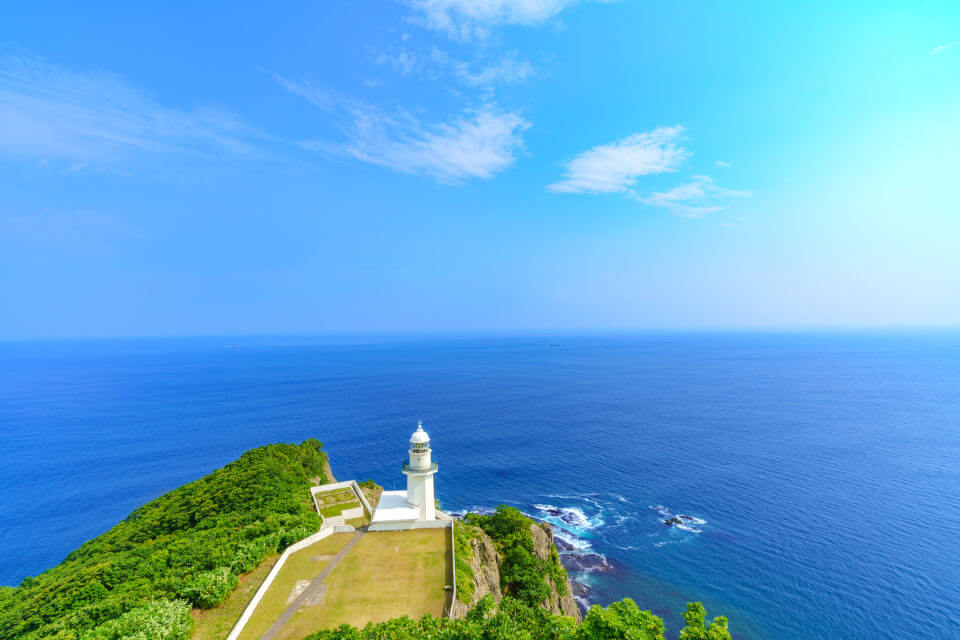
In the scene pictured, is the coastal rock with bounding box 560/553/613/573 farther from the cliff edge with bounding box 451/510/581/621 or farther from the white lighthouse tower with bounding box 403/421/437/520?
the white lighthouse tower with bounding box 403/421/437/520

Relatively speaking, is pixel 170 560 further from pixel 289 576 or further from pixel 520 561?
pixel 520 561

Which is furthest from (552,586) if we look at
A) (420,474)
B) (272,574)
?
(272,574)

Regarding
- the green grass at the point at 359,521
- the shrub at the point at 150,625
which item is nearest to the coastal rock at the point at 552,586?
the green grass at the point at 359,521

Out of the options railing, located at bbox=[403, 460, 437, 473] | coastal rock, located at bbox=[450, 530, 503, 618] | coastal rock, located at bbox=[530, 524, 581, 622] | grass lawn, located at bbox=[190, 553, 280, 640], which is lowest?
coastal rock, located at bbox=[530, 524, 581, 622]

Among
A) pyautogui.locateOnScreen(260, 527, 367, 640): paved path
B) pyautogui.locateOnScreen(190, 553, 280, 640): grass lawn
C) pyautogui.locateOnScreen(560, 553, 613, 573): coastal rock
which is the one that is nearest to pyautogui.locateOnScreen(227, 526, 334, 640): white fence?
pyautogui.locateOnScreen(190, 553, 280, 640): grass lawn

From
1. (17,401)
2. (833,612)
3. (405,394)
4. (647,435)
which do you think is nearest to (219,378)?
(17,401)

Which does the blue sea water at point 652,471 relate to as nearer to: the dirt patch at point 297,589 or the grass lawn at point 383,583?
the grass lawn at point 383,583

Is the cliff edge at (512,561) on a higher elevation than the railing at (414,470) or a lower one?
lower
